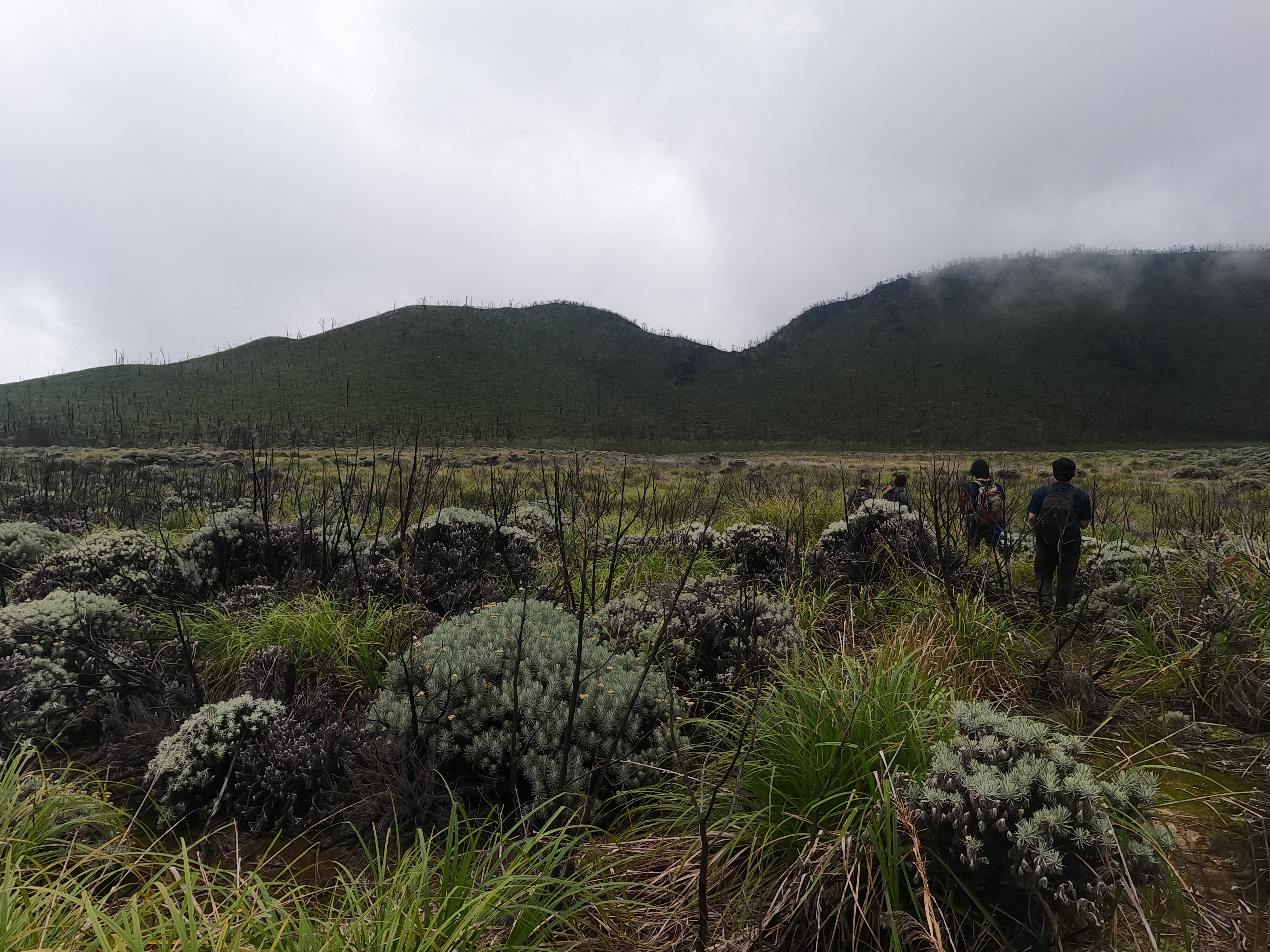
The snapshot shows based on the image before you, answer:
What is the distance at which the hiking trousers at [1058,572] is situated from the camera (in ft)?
19.4

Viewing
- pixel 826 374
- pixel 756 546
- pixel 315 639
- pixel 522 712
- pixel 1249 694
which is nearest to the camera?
pixel 522 712

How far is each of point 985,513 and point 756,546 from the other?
2.77 meters

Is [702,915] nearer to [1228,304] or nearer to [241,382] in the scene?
[241,382]

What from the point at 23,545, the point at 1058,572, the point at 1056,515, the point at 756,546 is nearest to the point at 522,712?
the point at 756,546

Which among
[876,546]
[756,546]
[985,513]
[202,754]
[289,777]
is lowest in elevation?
[289,777]

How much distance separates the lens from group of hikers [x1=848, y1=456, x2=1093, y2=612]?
6.04 meters

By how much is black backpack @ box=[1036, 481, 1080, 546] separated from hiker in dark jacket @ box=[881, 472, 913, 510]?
2.09 meters

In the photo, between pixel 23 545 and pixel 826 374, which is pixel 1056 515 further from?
pixel 826 374

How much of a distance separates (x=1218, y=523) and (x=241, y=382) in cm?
10131

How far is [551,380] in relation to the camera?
110750mm

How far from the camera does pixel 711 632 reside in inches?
188

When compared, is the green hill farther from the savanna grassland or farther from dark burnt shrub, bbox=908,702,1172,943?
dark burnt shrub, bbox=908,702,1172,943

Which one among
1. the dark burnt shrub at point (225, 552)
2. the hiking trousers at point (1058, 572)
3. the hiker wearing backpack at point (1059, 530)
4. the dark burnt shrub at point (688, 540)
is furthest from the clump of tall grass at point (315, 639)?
the hiker wearing backpack at point (1059, 530)

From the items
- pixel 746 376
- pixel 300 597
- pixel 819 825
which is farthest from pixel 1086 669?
pixel 746 376
